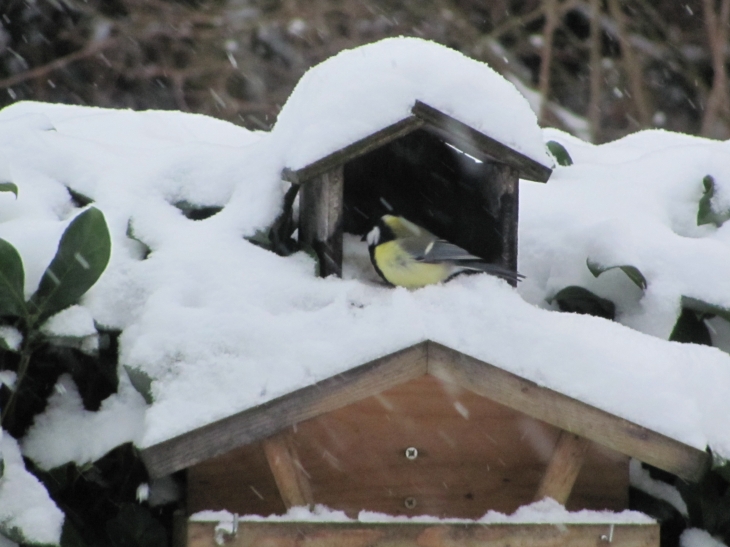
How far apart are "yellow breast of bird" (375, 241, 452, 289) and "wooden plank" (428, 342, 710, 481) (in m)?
0.57

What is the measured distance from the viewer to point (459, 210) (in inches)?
108

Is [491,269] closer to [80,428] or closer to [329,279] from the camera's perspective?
[329,279]

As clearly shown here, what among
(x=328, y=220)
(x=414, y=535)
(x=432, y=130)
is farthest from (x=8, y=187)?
(x=414, y=535)

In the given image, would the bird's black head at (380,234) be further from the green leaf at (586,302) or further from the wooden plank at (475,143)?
the green leaf at (586,302)

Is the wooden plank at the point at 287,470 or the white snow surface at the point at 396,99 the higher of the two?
the white snow surface at the point at 396,99

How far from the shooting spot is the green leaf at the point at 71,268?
2160 millimetres

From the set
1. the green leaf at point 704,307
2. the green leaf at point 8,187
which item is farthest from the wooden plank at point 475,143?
the green leaf at point 8,187

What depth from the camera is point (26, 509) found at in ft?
6.47

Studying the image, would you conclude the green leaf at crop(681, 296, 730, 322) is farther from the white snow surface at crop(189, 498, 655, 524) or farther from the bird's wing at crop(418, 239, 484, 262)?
the white snow surface at crop(189, 498, 655, 524)

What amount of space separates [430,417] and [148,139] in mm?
1318

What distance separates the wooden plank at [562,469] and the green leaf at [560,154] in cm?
128

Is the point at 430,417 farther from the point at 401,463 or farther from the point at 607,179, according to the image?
the point at 607,179

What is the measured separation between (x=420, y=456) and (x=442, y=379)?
0.28 metres

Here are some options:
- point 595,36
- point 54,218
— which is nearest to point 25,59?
point 595,36
